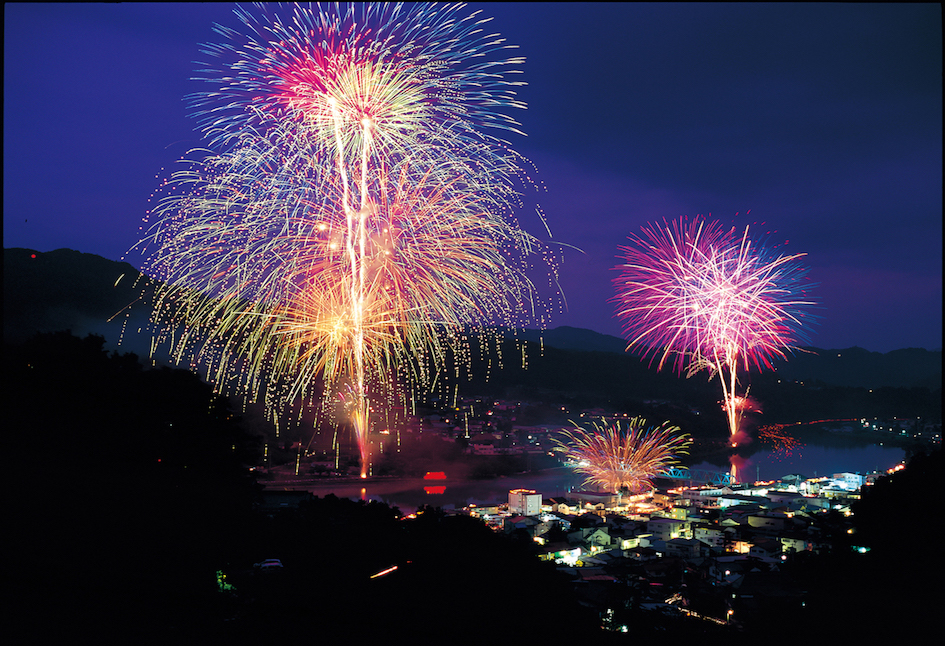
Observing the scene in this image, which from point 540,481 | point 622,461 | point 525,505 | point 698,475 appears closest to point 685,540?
point 525,505

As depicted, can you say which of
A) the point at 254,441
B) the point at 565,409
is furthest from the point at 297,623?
the point at 565,409

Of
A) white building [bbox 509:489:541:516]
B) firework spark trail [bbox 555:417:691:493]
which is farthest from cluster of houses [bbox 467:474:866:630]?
firework spark trail [bbox 555:417:691:493]

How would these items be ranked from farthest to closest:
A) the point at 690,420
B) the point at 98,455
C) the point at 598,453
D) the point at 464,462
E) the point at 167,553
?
1. the point at 690,420
2. the point at 464,462
3. the point at 598,453
4. the point at 98,455
5. the point at 167,553

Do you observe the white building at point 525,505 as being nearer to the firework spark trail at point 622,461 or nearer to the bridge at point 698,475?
the firework spark trail at point 622,461

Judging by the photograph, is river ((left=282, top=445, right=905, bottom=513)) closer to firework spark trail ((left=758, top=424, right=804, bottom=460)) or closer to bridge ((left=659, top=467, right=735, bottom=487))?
firework spark trail ((left=758, top=424, right=804, bottom=460))

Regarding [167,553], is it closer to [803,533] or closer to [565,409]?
[803,533]
